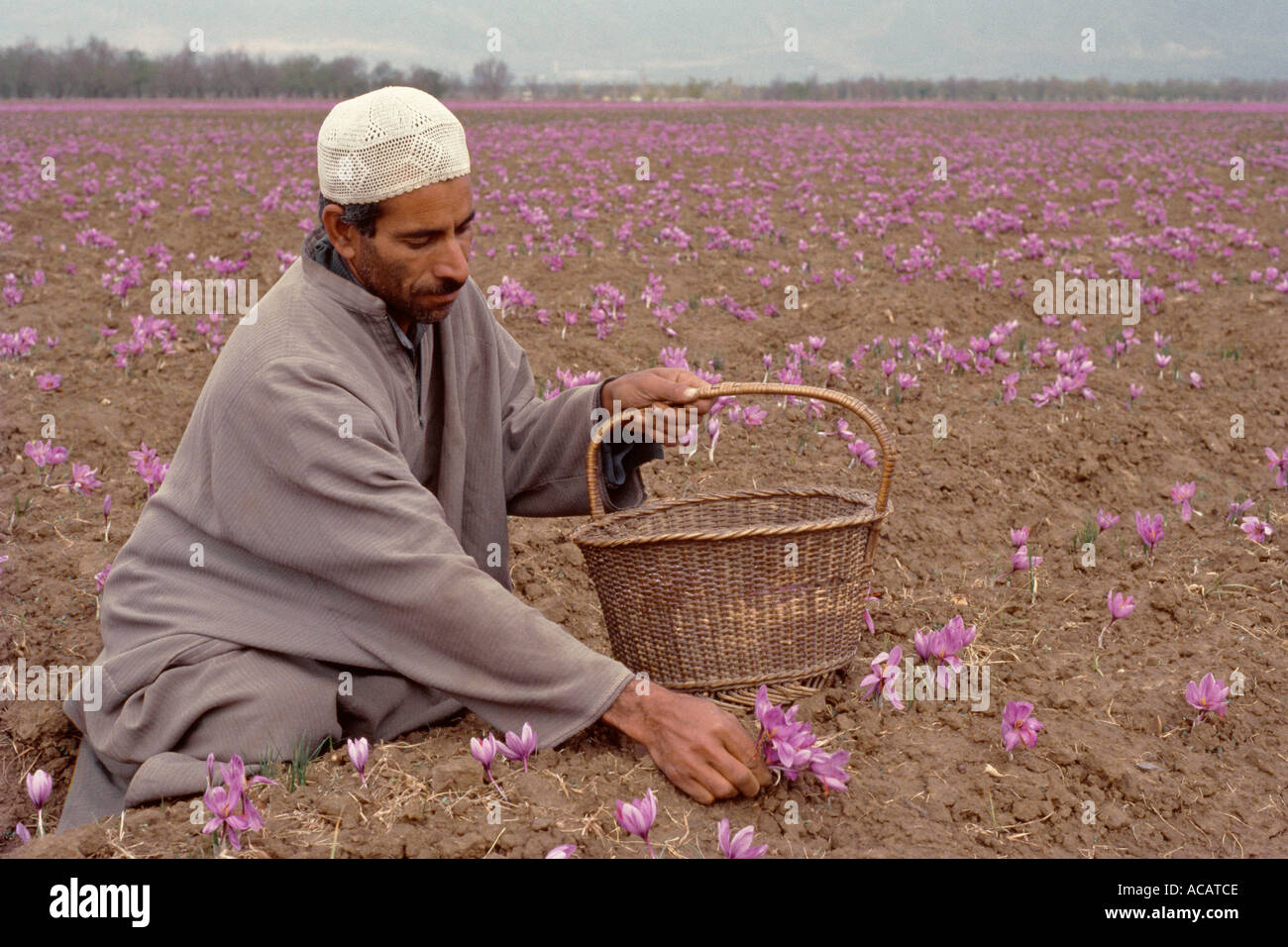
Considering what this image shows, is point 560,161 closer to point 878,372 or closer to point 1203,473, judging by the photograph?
point 878,372

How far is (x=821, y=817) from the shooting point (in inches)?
109

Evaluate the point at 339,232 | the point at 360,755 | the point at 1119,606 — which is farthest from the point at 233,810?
the point at 1119,606

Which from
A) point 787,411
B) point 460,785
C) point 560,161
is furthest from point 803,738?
point 560,161

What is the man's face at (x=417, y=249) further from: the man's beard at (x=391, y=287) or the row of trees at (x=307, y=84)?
the row of trees at (x=307, y=84)

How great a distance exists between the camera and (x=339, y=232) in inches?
120

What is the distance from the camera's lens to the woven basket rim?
3.03 meters

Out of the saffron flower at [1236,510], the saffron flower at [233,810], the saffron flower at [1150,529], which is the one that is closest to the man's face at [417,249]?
the saffron flower at [233,810]

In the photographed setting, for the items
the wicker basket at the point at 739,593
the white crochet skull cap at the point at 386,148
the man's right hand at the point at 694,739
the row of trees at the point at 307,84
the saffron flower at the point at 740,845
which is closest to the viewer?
the saffron flower at the point at 740,845

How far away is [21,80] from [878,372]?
2406 inches

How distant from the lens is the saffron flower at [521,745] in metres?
2.72

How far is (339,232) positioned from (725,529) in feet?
4.32

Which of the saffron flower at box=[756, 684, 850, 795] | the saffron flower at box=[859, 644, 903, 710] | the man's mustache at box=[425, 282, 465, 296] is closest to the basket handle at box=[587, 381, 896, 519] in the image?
the saffron flower at box=[859, 644, 903, 710]

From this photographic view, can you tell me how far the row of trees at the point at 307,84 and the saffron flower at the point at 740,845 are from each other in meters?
49.1

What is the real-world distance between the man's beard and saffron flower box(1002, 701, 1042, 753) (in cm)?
176
